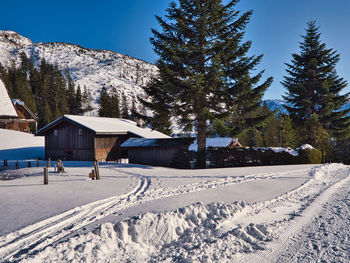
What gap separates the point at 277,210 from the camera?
6.68 meters

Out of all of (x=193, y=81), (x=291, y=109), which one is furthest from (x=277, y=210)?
(x=291, y=109)

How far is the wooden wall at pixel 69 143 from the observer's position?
2575 cm

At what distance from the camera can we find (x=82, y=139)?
86.1 ft

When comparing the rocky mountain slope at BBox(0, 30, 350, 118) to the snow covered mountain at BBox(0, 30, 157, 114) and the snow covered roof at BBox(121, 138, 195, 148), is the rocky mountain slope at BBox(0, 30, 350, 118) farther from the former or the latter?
the snow covered roof at BBox(121, 138, 195, 148)

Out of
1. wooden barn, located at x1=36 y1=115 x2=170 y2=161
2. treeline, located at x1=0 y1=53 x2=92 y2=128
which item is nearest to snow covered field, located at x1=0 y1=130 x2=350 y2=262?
wooden barn, located at x1=36 y1=115 x2=170 y2=161

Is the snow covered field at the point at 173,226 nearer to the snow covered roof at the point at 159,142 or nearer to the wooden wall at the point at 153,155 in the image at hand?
the snow covered roof at the point at 159,142

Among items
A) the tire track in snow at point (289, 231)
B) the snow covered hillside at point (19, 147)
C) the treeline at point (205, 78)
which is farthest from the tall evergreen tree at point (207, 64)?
the snow covered hillside at point (19, 147)

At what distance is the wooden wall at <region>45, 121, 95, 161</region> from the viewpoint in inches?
1014

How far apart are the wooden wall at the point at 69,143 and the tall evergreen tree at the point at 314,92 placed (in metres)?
26.2

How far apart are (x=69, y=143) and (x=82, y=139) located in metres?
2.45

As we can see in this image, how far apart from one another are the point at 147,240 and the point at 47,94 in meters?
87.1

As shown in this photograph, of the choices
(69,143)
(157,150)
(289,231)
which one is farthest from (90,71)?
(289,231)

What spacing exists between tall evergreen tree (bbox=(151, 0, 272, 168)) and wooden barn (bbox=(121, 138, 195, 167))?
2287mm

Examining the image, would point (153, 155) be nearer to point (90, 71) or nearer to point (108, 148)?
point (108, 148)
